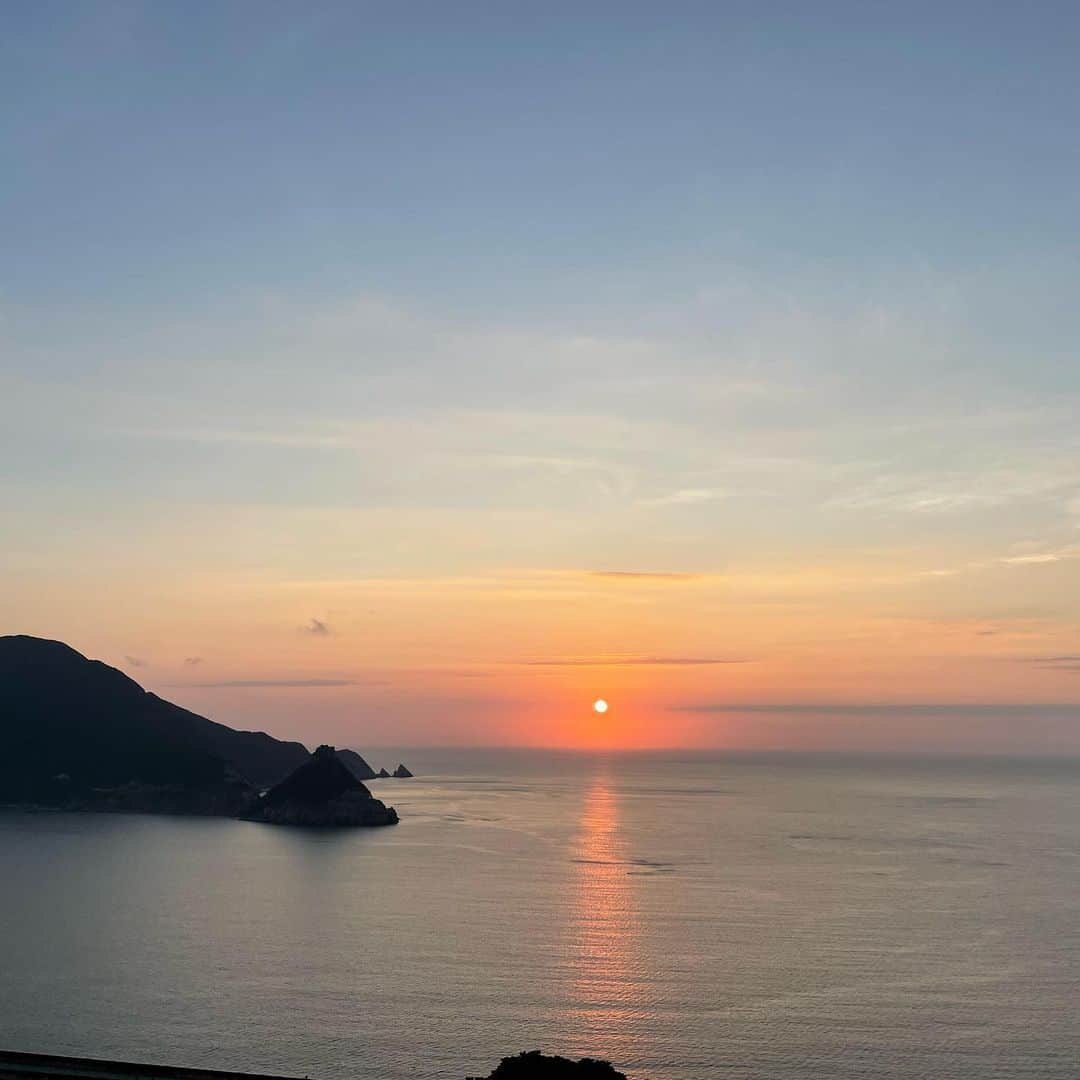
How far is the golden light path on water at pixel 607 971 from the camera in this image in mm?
83000

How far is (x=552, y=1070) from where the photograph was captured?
175 ft

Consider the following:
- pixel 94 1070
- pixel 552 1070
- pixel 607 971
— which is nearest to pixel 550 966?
pixel 607 971

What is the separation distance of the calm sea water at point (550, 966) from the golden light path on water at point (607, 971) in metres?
0.37

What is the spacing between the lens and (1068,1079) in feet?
247

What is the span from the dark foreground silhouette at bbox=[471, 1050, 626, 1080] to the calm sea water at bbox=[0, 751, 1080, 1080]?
73.4ft

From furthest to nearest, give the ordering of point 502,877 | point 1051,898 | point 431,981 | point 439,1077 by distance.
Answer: point 502,877 → point 1051,898 → point 431,981 → point 439,1077

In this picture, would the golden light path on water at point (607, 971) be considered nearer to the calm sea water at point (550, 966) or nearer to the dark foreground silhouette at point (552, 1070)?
the calm sea water at point (550, 966)

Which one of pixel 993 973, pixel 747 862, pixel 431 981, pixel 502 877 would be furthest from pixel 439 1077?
pixel 747 862

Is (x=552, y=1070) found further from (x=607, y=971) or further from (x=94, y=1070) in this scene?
(x=607, y=971)

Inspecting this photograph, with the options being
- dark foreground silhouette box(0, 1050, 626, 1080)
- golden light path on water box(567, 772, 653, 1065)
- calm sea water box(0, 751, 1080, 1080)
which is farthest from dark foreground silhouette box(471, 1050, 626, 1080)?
golden light path on water box(567, 772, 653, 1065)

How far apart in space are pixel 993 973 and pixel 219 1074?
7533 centimetres

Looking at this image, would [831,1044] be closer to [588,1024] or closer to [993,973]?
[588,1024]

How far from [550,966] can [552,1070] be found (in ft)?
179

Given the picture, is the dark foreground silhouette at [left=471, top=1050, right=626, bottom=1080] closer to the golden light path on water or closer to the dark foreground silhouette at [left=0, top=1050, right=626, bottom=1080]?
the dark foreground silhouette at [left=0, top=1050, right=626, bottom=1080]
